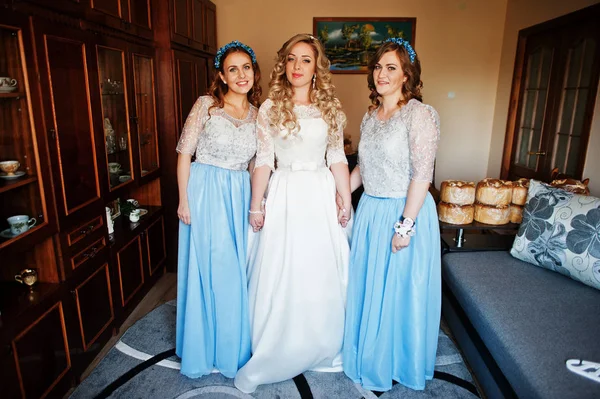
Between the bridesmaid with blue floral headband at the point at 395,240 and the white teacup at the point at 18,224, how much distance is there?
1477mm

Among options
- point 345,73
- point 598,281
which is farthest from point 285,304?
point 345,73

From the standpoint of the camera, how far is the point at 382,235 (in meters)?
1.98

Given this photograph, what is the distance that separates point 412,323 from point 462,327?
1.65 ft

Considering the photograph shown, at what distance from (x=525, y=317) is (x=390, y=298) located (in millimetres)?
592

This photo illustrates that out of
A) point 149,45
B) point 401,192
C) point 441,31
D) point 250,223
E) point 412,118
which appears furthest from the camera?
point 441,31

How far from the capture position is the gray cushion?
154cm

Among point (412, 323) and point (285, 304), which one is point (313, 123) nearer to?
point (285, 304)

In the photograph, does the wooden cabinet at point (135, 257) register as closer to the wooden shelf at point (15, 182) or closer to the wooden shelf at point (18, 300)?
the wooden shelf at point (18, 300)

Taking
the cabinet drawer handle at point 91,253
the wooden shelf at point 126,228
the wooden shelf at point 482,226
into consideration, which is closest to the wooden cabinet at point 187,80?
the wooden shelf at point 126,228

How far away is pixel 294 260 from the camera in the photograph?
2064 mm

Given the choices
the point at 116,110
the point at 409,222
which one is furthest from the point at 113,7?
the point at 409,222

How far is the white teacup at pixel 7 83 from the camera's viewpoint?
164 centimetres

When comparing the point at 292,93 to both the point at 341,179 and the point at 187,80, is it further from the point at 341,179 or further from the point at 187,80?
the point at 187,80

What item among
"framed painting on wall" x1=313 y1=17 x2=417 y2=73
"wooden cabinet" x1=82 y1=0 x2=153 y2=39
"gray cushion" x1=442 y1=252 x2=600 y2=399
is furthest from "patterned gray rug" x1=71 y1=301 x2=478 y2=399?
"framed painting on wall" x1=313 y1=17 x2=417 y2=73
